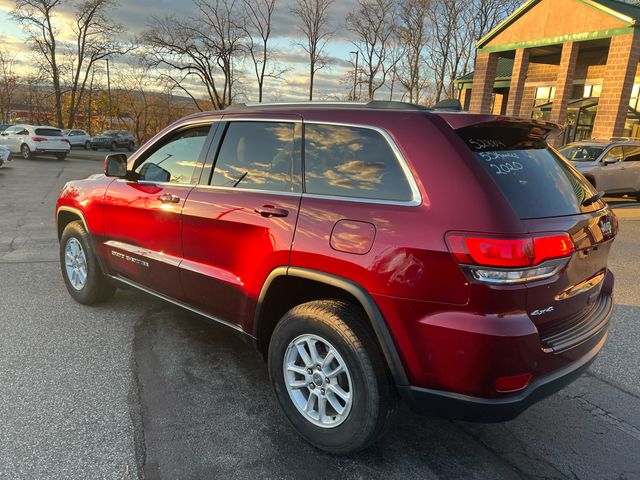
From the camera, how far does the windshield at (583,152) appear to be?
1260 centimetres

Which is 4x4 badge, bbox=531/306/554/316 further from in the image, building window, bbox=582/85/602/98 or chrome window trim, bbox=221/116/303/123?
building window, bbox=582/85/602/98

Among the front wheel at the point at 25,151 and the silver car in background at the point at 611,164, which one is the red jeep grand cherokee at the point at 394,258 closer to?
the silver car in background at the point at 611,164

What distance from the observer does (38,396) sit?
9.67 feet

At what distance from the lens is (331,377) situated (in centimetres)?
246

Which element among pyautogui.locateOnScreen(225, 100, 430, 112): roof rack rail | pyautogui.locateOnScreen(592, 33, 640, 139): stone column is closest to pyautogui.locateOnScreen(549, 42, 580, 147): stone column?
pyautogui.locateOnScreen(592, 33, 640, 139): stone column

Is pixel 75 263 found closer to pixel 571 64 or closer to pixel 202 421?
pixel 202 421

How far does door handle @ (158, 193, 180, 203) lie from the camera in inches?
131

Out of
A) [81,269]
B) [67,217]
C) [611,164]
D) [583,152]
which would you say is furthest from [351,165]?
[583,152]

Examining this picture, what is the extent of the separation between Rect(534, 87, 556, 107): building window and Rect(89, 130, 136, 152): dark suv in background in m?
29.8

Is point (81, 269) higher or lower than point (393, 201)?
lower

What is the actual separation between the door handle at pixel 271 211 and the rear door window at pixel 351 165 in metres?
0.18

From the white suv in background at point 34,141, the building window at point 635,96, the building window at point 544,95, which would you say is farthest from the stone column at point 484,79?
the white suv in background at point 34,141

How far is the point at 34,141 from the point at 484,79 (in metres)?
21.1

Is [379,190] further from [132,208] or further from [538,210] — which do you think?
[132,208]
